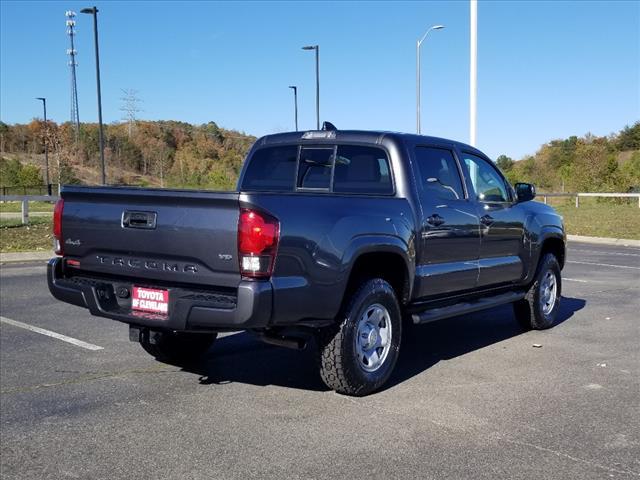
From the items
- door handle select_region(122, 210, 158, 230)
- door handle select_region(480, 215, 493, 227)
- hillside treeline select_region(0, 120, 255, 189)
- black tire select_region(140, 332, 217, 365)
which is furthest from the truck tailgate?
hillside treeline select_region(0, 120, 255, 189)

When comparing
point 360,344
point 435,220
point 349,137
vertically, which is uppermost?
point 349,137

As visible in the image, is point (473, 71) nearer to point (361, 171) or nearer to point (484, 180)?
point (484, 180)

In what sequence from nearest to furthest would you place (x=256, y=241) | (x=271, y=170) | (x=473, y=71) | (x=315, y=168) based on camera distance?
1. (x=256, y=241)
2. (x=315, y=168)
3. (x=271, y=170)
4. (x=473, y=71)

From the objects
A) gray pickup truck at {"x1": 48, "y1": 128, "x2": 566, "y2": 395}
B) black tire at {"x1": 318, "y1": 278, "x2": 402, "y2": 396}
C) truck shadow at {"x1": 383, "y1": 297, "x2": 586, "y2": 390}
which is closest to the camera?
gray pickup truck at {"x1": 48, "y1": 128, "x2": 566, "y2": 395}

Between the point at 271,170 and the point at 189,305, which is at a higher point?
the point at 271,170

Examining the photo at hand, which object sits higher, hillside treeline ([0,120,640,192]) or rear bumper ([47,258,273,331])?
hillside treeline ([0,120,640,192])

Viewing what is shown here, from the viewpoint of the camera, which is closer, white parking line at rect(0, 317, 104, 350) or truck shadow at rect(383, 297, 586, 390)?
truck shadow at rect(383, 297, 586, 390)

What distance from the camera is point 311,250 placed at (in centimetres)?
448

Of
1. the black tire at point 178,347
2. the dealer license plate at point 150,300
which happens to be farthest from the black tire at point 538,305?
the dealer license plate at point 150,300

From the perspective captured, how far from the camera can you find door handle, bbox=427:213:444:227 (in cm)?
563

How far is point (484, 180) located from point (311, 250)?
9.46 feet

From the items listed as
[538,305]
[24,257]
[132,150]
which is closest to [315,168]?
[538,305]

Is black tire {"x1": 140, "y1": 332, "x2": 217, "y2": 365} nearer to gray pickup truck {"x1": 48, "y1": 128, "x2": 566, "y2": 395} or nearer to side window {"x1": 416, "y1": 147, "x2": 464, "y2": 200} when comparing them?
gray pickup truck {"x1": 48, "y1": 128, "x2": 566, "y2": 395}

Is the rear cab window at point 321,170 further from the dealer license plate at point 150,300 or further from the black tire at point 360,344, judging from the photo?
the dealer license plate at point 150,300
